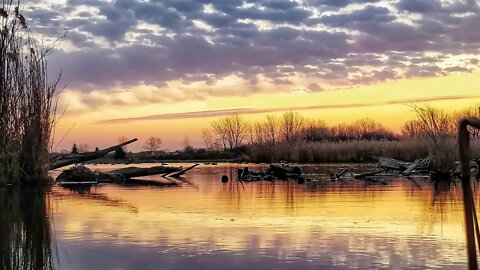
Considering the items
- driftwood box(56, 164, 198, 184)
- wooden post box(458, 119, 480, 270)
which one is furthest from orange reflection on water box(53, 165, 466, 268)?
driftwood box(56, 164, 198, 184)

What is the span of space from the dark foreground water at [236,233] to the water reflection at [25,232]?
0.01 meters

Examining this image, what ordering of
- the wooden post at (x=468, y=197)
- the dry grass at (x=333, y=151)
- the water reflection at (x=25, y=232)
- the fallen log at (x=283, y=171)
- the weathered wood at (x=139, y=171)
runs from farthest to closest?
the dry grass at (x=333, y=151) < the weathered wood at (x=139, y=171) < the fallen log at (x=283, y=171) < the water reflection at (x=25, y=232) < the wooden post at (x=468, y=197)

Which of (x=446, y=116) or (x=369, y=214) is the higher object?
(x=446, y=116)

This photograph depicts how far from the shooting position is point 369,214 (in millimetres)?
9109

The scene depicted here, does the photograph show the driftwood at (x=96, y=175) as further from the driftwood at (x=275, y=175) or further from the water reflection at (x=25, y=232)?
the water reflection at (x=25, y=232)

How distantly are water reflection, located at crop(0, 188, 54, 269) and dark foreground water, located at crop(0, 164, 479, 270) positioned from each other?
0.04 ft

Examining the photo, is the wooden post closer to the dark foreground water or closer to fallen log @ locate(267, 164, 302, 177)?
the dark foreground water

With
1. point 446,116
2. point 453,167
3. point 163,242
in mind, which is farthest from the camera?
point 446,116

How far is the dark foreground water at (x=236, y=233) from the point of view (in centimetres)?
559

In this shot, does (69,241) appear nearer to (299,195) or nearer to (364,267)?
(364,267)

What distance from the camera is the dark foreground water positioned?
559 centimetres

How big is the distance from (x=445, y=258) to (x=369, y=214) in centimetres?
367

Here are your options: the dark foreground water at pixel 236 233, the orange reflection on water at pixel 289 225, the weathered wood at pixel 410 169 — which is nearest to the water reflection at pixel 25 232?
the dark foreground water at pixel 236 233

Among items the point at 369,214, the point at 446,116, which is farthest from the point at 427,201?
the point at 446,116
